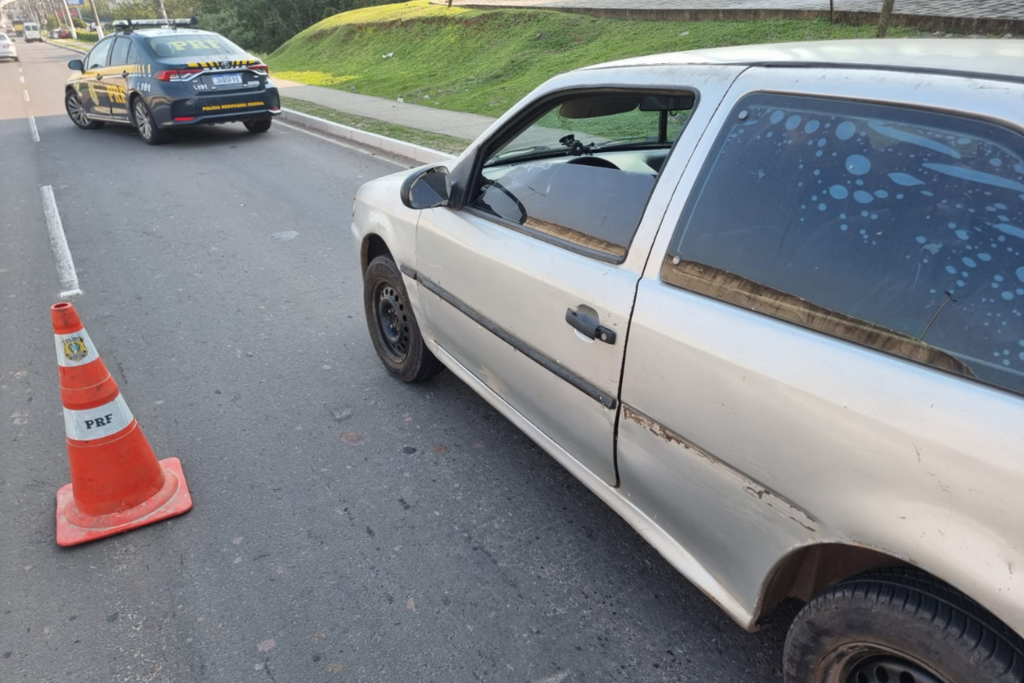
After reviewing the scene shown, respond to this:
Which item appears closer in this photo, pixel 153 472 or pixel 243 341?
pixel 153 472

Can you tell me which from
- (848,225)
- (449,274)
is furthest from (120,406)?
(848,225)

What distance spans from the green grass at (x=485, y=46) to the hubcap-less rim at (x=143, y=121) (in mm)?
4906

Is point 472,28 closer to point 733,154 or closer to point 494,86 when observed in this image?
point 494,86

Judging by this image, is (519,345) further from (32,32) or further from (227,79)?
(32,32)

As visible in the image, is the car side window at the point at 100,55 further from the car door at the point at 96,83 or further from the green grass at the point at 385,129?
the green grass at the point at 385,129

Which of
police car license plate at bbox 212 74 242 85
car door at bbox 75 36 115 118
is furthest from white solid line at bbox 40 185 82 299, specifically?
car door at bbox 75 36 115 118

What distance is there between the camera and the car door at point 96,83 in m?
11.7

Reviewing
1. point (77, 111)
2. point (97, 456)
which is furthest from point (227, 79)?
point (97, 456)

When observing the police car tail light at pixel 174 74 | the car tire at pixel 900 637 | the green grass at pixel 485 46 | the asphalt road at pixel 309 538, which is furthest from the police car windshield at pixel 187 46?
the car tire at pixel 900 637

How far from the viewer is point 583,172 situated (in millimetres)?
2588

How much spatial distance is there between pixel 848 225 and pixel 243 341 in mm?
3907

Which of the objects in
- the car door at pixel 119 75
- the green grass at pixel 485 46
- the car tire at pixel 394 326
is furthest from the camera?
the green grass at pixel 485 46

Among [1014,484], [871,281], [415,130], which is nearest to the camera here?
[1014,484]

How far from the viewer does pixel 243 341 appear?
4.59m
